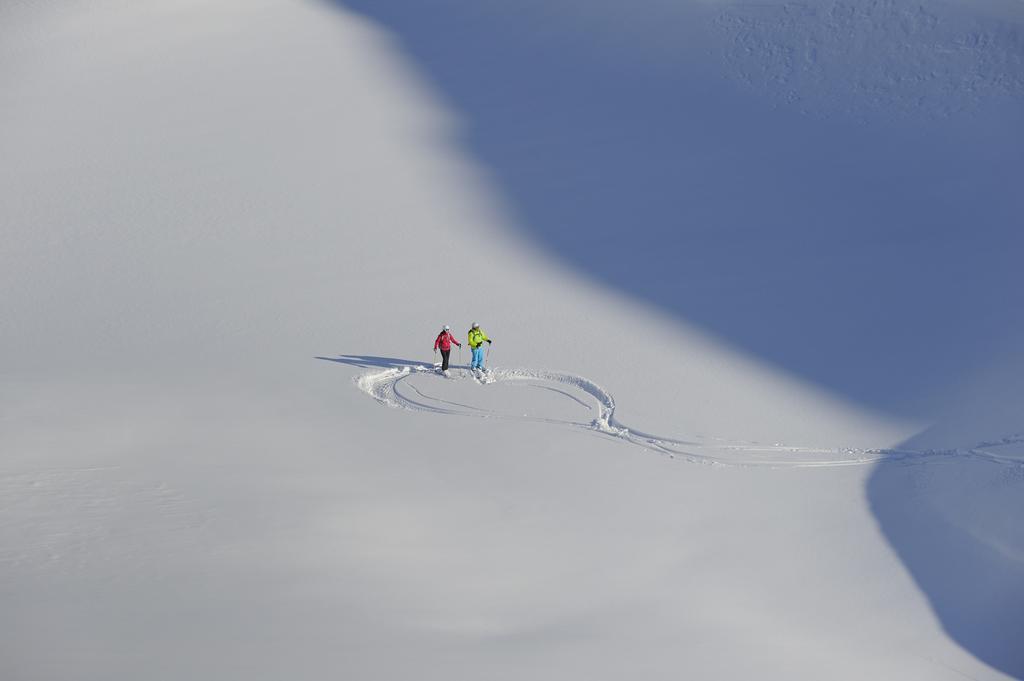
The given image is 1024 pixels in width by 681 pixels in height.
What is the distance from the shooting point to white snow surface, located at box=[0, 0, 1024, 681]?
39.1 feet

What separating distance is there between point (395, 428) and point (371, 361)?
8.54ft

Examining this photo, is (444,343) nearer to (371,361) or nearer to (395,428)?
(371,361)

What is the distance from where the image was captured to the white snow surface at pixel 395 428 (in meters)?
11.9

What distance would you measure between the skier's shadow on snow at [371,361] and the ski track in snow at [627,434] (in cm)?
14

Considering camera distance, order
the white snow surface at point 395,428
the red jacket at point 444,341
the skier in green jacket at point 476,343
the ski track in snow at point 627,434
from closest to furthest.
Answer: the white snow surface at point 395,428
the ski track in snow at point 627,434
the red jacket at point 444,341
the skier in green jacket at point 476,343

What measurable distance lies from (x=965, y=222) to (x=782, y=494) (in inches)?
409

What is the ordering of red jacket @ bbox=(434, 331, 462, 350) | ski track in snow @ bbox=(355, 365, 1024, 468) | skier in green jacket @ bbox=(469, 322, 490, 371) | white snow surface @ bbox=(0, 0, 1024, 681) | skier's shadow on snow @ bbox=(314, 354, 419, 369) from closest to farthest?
white snow surface @ bbox=(0, 0, 1024, 681), ski track in snow @ bbox=(355, 365, 1024, 468), red jacket @ bbox=(434, 331, 462, 350), skier in green jacket @ bbox=(469, 322, 490, 371), skier's shadow on snow @ bbox=(314, 354, 419, 369)

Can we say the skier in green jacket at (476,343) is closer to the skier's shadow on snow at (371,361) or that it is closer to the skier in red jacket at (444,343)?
the skier in red jacket at (444,343)

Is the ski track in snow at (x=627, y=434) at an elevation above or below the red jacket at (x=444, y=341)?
below

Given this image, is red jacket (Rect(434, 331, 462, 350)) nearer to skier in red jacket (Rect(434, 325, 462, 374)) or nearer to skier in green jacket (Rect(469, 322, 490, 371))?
skier in red jacket (Rect(434, 325, 462, 374))

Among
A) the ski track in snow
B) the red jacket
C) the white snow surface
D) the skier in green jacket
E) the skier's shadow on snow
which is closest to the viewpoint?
the white snow surface

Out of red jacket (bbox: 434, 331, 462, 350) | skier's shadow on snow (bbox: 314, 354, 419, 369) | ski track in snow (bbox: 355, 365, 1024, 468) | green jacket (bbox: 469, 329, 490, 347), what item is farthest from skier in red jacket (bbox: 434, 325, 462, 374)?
skier's shadow on snow (bbox: 314, 354, 419, 369)

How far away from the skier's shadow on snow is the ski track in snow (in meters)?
0.14

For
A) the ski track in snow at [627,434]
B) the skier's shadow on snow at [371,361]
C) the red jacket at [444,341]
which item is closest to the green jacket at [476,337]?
the red jacket at [444,341]
